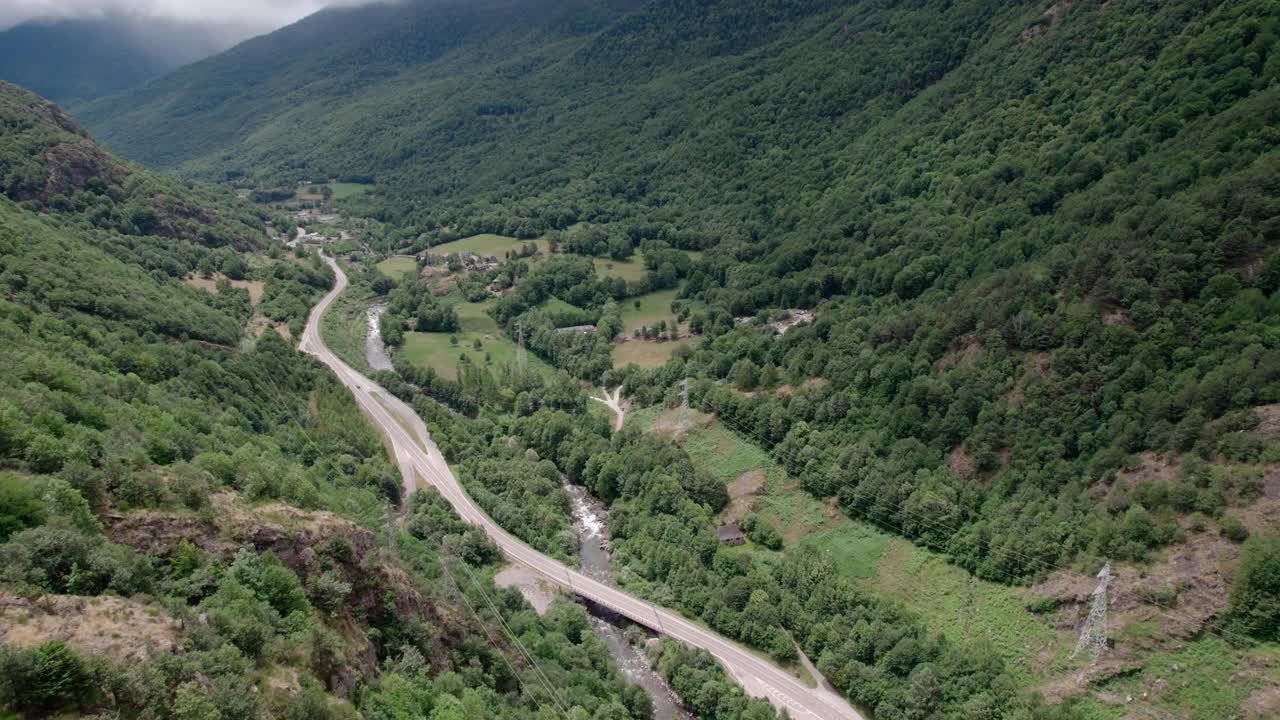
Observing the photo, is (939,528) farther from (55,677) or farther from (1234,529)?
(55,677)

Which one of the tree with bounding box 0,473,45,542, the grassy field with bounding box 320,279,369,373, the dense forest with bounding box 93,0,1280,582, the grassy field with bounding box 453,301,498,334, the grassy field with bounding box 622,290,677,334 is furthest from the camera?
the grassy field with bounding box 453,301,498,334

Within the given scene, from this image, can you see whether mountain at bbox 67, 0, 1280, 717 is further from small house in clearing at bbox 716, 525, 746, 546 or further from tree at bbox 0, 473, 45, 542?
tree at bbox 0, 473, 45, 542

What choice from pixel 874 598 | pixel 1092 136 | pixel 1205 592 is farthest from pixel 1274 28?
pixel 874 598

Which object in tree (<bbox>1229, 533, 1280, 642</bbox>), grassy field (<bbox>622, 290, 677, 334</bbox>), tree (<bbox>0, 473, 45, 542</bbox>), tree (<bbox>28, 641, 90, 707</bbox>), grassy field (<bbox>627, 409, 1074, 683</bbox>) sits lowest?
grassy field (<bbox>627, 409, 1074, 683</bbox>)

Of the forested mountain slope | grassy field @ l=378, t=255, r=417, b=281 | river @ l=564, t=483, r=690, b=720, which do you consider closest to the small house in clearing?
river @ l=564, t=483, r=690, b=720

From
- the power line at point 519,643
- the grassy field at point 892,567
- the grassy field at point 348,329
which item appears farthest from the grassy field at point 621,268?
the power line at point 519,643

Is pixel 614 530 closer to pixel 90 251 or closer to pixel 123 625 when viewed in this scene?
pixel 123 625
